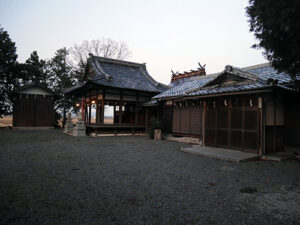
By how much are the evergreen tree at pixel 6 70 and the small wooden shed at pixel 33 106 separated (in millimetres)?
2934

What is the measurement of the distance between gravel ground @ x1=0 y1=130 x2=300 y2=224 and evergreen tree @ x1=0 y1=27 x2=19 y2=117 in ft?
65.3

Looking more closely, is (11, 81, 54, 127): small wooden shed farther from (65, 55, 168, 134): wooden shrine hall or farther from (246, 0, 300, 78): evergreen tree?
(246, 0, 300, 78): evergreen tree

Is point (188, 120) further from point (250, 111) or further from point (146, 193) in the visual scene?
point (146, 193)

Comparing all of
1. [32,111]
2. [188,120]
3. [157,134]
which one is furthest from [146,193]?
[32,111]

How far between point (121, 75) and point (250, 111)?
1312cm

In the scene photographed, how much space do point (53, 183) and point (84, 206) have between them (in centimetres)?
158

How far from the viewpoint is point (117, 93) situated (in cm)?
1633

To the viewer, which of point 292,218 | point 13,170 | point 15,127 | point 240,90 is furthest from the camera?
point 15,127

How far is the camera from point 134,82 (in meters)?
18.0

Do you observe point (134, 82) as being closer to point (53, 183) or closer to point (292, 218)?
point (53, 183)

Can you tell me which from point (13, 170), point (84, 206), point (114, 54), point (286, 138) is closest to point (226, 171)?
point (84, 206)

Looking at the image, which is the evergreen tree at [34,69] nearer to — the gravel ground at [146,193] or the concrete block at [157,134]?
the concrete block at [157,134]

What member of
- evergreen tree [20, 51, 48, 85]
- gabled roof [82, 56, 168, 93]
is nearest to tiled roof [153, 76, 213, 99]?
gabled roof [82, 56, 168, 93]

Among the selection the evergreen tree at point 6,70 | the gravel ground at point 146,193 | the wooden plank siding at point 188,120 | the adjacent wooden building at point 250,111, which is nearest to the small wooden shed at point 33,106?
the evergreen tree at point 6,70
